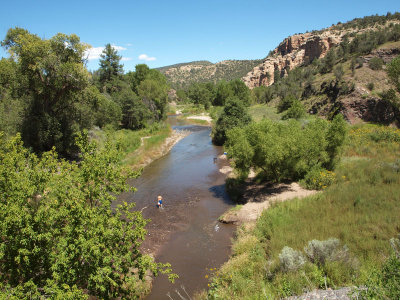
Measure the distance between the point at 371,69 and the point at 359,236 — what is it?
5018cm

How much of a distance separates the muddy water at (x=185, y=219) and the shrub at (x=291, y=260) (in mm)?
4367

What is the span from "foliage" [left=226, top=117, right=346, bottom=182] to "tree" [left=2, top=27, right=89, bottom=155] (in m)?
17.4

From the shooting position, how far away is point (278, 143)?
20.5 m

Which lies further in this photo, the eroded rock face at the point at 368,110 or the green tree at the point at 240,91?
the green tree at the point at 240,91

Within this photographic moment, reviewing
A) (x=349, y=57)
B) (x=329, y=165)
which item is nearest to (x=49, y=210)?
(x=329, y=165)

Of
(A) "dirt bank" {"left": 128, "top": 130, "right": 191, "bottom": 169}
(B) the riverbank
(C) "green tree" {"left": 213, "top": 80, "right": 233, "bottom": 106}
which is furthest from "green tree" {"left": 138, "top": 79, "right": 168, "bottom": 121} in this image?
(C) "green tree" {"left": 213, "top": 80, "right": 233, "bottom": 106}

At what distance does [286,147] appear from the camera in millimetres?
20781

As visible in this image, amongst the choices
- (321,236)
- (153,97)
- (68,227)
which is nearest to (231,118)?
(153,97)

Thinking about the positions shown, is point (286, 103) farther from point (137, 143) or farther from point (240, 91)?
point (137, 143)

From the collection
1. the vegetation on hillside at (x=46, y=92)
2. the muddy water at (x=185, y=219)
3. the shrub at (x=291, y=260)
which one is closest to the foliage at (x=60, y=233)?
Result: the muddy water at (x=185, y=219)

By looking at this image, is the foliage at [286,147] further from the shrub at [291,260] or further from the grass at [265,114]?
the grass at [265,114]

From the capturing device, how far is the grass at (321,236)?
9141mm

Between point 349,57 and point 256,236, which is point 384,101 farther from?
point 256,236

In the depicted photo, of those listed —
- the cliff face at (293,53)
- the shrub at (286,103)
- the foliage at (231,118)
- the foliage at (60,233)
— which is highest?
the cliff face at (293,53)
